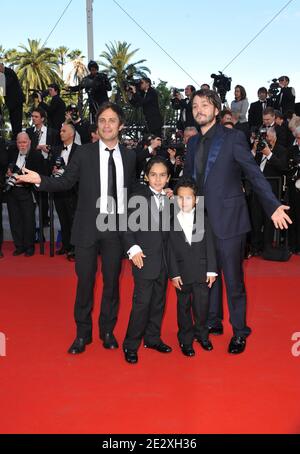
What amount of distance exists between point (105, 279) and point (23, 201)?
3.64m

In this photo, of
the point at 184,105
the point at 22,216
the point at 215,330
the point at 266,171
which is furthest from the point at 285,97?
the point at 215,330

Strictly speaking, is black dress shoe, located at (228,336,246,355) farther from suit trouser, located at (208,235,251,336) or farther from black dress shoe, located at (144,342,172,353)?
black dress shoe, located at (144,342,172,353)

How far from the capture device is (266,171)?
6.95 meters

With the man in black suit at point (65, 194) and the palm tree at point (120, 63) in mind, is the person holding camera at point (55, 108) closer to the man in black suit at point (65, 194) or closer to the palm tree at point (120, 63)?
the man in black suit at point (65, 194)

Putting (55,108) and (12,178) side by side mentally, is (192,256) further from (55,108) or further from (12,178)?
(55,108)

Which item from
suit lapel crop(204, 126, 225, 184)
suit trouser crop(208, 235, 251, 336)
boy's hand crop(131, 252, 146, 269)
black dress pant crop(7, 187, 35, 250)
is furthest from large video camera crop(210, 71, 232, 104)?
boy's hand crop(131, 252, 146, 269)

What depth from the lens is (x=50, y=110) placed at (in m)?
9.62

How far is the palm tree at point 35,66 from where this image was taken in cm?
3778

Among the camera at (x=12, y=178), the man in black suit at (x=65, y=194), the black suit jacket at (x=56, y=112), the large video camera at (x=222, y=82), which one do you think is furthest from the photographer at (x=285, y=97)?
the camera at (x=12, y=178)

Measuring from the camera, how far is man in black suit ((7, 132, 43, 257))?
23.2 feet

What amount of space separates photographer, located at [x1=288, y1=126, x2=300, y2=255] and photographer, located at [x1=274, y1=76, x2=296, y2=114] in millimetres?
3258
